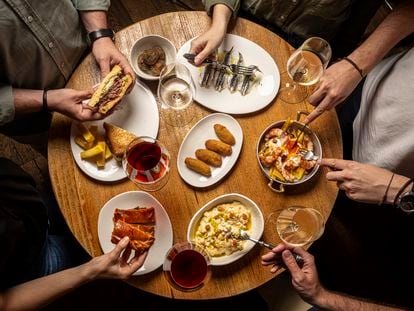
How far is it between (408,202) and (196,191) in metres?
0.85

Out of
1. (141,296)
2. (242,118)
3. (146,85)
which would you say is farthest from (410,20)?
(141,296)

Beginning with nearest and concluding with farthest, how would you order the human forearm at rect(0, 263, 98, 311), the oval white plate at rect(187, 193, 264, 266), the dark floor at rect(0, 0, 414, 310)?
the human forearm at rect(0, 263, 98, 311) < the oval white plate at rect(187, 193, 264, 266) < the dark floor at rect(0, 0, 414, 310)

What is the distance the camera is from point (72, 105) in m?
1.61

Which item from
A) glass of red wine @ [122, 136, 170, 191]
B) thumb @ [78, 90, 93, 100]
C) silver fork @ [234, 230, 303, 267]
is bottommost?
silver fork @ [234, 230, 303, 267]

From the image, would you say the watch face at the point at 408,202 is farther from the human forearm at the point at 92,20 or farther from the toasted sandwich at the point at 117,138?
the human forearm at the point at 92,20

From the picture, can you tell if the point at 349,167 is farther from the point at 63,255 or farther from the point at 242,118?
the point at 63,255

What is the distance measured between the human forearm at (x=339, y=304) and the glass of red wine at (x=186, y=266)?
0.47 meters

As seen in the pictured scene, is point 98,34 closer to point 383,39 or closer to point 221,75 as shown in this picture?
point 221,75

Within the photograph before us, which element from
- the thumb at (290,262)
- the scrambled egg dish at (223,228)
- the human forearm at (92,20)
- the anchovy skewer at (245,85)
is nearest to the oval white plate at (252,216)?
the scrambled egg dish at (223,228)

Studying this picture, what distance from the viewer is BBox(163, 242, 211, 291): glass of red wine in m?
1.49

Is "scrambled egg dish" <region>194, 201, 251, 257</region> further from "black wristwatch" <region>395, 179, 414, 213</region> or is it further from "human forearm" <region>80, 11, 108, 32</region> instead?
"human forearm" <region>80, 11, 108, 32</region>

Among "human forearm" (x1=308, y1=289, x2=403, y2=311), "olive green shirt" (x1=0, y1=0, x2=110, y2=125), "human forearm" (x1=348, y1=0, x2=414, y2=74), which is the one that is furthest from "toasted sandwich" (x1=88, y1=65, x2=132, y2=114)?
"human forearm" (x1=308, y1=289, x2=403, y2=311)

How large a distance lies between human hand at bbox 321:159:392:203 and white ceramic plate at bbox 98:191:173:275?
2.28 feet

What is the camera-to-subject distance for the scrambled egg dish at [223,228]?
1.57 meters
